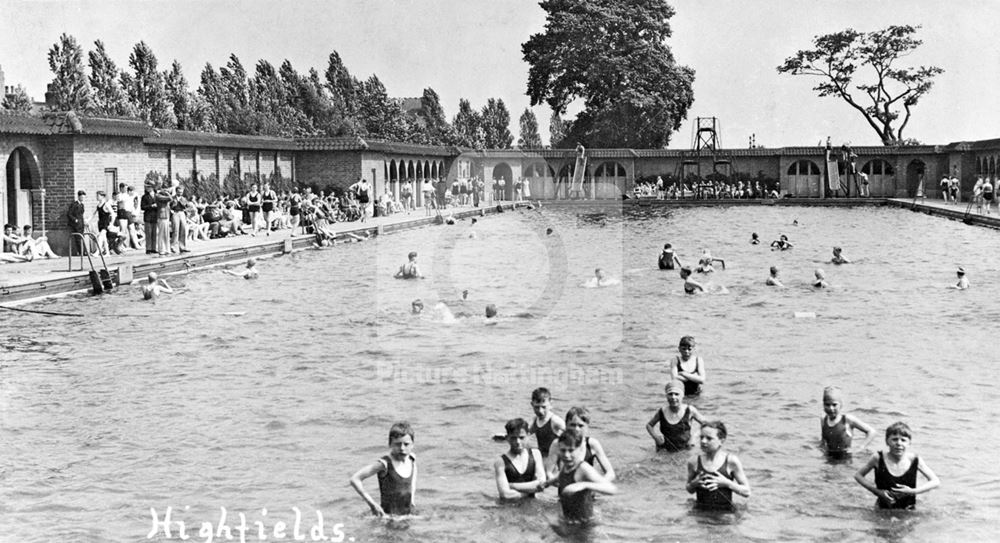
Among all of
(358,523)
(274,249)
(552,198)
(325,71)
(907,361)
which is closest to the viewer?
(358,523)

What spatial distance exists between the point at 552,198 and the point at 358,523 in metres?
54.8

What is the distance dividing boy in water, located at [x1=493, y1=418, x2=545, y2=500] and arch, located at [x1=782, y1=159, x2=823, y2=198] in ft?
175

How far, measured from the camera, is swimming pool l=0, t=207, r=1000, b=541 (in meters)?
9.26

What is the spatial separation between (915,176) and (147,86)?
125ft

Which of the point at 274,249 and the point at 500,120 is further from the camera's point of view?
the point at 500,120

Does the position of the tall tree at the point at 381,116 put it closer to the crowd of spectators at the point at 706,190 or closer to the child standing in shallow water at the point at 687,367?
the crowd of spectators at the point at 706,190

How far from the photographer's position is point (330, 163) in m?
44.2

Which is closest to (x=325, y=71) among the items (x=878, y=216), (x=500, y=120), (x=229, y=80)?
(x=229, y=80)

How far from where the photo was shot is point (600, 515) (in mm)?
9188

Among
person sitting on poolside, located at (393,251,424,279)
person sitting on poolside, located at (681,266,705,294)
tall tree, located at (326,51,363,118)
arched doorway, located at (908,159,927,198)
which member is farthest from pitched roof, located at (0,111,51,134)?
tall tree, located at (326,51,363,118)

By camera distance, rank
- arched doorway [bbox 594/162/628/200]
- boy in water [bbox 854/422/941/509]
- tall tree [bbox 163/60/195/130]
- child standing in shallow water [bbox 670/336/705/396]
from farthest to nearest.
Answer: arched doorway [bbox 594/162/628/200], tall tree [bbox 163/60/195/130], child standing in shallow water [bbox 670/336/705/396], boy in water [bbox 854/422/941/509]

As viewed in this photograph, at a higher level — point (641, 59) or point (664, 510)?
point (641, 59)

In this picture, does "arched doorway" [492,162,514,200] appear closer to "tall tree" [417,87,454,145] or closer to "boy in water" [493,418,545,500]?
"tall tree" [417,87,454,145]

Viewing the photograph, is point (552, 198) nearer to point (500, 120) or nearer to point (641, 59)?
point (641, 59)
